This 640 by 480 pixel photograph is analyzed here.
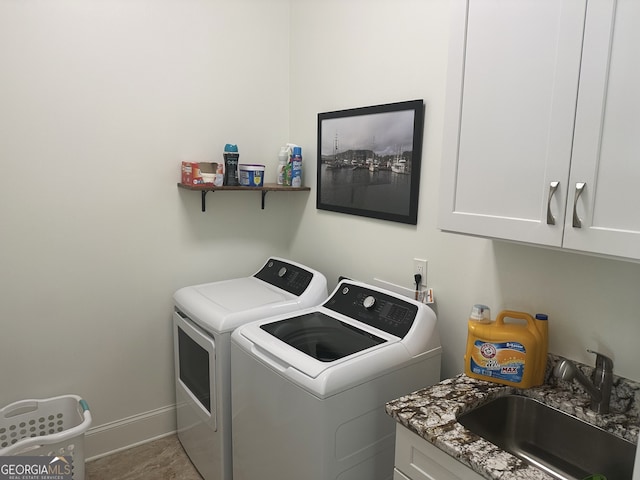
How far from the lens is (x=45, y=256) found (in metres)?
2.10

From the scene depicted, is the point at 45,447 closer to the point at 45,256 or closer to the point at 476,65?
the point at 45,256

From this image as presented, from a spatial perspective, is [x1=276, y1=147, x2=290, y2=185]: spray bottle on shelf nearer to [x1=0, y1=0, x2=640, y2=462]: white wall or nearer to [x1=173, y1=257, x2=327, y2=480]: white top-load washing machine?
[x1=0, y1=0, x2=640, y2=462]: white wall

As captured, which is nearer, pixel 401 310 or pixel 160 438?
pixel 401 310

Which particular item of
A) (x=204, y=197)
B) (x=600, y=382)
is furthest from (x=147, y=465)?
(x=600, y=382)

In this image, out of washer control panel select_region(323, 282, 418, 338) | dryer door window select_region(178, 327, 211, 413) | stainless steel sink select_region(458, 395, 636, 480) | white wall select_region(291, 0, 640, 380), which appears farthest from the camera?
dryer door window select_region(178, 327, 211, 413)

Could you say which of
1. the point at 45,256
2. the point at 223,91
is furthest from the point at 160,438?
the point at 223,91

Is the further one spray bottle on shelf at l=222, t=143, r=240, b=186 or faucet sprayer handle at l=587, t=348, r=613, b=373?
spray bottle on shelf at l=222, t=143, r=240, b=186

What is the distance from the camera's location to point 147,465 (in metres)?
2.31

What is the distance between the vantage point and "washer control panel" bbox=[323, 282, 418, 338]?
1.79 meters

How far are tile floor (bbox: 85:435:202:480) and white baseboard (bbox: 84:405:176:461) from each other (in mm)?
37

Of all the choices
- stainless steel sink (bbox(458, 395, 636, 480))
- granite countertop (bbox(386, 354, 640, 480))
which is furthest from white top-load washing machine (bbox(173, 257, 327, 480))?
stainless steel sink (bbox(458, 395, 636, 480))

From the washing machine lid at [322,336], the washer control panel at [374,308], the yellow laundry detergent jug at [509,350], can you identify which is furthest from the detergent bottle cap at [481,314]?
the washing machine lid at [322,336]

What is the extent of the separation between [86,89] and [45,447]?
1619 mm

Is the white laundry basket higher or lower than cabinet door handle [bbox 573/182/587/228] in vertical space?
lower
